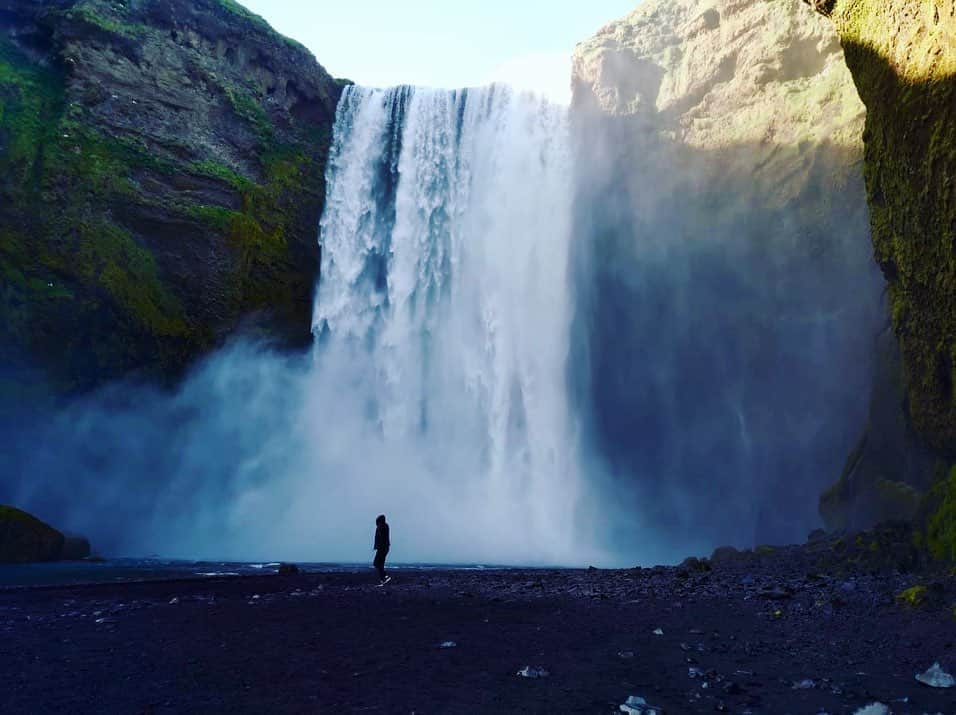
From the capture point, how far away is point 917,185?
433 inches

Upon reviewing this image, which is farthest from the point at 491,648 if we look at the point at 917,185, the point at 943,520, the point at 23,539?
the point at 23,539

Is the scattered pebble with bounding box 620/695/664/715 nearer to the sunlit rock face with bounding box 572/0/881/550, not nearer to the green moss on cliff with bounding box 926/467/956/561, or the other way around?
the green moss on cliff with bounding box 926/467/956/561

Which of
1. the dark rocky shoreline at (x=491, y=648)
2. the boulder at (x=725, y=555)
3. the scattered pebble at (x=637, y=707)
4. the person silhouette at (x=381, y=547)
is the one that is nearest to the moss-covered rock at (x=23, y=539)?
the dark rocky shoreline at (x=491, y=648)

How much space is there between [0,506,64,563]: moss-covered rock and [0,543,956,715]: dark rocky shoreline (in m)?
9.91

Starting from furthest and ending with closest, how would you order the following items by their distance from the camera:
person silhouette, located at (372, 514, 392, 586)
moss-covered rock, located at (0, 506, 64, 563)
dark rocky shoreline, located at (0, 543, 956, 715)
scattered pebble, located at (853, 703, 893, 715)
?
moss-covered rock, located at (0, 506, 64, 563), person silhouette, located at (372, 514, 392, 586), dark rocky shoreline, located at (0, 543, 956, 715), scattered pebble, located at (853, 703, 893, 715)

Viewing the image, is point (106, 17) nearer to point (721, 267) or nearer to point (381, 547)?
point (381, 547)

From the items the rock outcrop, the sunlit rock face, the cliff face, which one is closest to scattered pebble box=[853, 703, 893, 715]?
the rock outcrop

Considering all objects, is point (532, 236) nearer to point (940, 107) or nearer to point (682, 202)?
point (682, 202)

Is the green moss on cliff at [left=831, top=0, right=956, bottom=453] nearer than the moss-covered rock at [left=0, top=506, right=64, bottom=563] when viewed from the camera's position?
Yes

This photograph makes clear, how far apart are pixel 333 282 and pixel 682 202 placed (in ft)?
47.4

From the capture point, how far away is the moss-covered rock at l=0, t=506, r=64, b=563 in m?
19.1

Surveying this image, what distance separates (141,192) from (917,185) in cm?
2416

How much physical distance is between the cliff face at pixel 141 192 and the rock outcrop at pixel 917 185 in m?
21.8

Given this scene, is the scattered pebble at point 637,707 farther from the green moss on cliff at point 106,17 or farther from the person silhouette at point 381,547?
the green moss on cliff at point 106,17
